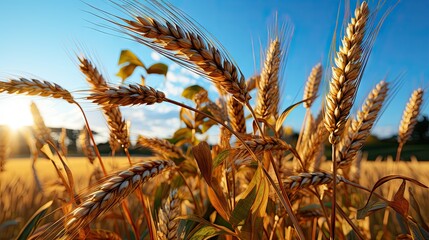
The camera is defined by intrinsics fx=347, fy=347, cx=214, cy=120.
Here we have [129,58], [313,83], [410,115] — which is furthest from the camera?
[129,58]

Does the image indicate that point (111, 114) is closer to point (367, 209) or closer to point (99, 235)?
point (99, 235)

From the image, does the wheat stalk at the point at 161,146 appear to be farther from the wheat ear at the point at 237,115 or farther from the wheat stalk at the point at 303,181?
the wheat stalk at the point at 303,181

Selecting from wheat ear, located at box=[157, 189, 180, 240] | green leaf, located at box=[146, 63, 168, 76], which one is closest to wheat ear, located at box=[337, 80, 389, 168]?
wheat ear, located at box=[157, 189, 180, 240]

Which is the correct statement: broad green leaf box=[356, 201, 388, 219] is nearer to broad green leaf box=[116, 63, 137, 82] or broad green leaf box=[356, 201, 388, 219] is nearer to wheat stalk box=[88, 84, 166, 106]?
wheat stalk box=[88, 84, 166, 106]

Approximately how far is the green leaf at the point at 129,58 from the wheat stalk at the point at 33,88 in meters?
1.06

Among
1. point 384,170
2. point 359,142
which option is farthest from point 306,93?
point 384,170

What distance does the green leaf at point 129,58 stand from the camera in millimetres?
2168

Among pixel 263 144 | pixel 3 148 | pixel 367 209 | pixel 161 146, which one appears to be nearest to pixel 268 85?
pixel 263 144

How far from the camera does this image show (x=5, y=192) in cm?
328

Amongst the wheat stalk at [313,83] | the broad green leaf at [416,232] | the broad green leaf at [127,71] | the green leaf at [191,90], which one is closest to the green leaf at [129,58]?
the broad green leaf at [127,71]

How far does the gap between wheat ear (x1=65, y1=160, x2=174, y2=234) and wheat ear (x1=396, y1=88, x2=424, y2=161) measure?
1.50 metres

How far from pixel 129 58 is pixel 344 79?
5.21ft

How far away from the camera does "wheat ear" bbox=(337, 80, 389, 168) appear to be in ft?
3.30

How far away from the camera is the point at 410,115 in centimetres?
184
